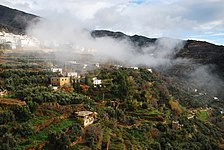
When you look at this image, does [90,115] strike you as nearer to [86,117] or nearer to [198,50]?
[86,117]

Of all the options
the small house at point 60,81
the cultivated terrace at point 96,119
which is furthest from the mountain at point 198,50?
the small house at point 60,81

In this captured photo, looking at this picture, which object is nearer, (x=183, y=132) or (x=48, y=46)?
(x=183, y=132)

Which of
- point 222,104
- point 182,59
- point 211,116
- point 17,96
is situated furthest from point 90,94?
point 182,59

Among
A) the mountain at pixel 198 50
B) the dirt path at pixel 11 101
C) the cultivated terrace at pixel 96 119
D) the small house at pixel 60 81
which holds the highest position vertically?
the mountain at pixel 198 50

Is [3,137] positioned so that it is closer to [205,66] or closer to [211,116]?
[211,116]

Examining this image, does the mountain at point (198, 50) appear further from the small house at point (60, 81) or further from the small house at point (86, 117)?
the small house at point (86, 117)

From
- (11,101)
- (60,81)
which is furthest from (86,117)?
(60,81)

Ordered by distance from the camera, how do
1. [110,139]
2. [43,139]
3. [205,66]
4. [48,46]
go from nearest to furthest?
[43,139], [110,139], [48,46], [205,66]
